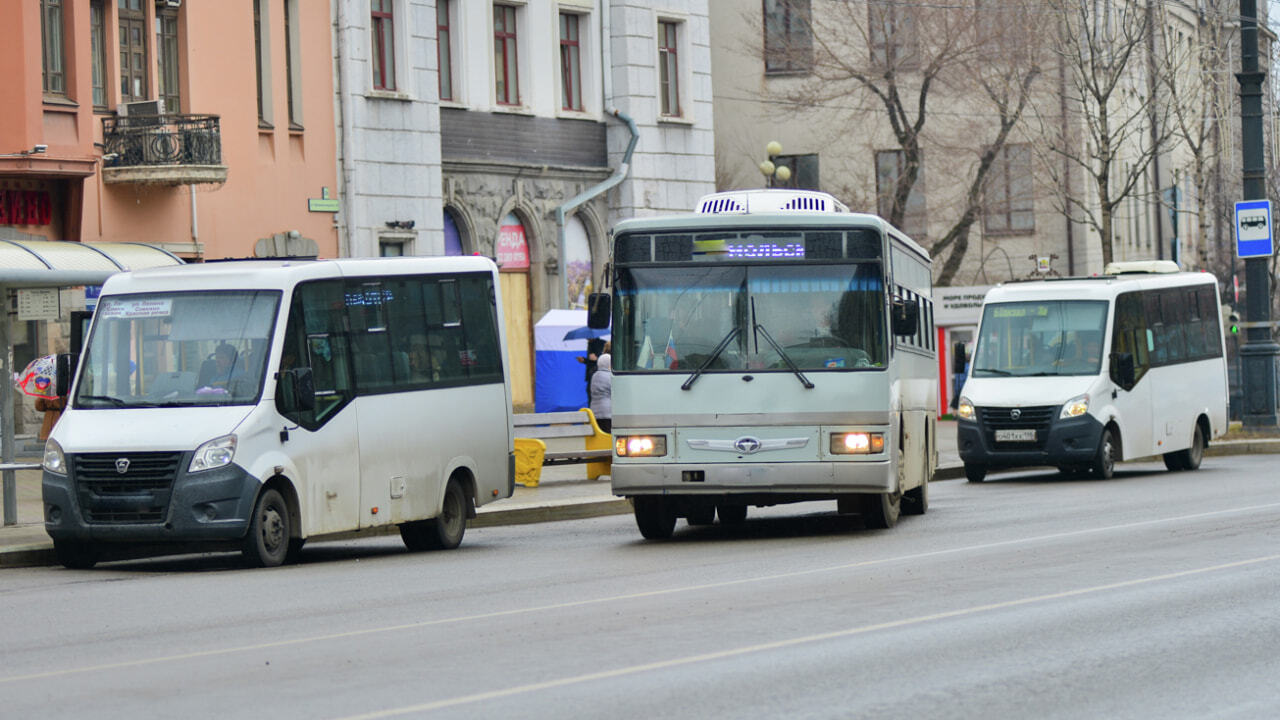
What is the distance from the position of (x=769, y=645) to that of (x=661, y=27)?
3494 centimetres

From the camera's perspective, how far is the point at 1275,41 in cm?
4731

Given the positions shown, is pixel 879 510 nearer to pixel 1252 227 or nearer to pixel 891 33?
pixel 1252 227

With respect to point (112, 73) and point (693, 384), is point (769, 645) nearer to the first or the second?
point (693, 384)

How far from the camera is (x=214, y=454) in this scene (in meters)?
16.4

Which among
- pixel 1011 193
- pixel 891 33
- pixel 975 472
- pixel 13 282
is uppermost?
pixel 891 33

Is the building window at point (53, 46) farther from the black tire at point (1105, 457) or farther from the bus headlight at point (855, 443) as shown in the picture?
the bus headlight at point (855, 443)

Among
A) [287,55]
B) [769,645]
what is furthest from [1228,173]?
[769,645]

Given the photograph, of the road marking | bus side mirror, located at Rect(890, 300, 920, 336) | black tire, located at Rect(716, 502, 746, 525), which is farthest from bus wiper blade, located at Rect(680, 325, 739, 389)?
black tire, located at Rect(716, 502, 746, 525)

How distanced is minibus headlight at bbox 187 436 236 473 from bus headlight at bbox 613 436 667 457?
3.29 metres

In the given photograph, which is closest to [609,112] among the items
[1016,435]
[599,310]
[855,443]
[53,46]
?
[53,46]

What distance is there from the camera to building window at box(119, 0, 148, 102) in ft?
104

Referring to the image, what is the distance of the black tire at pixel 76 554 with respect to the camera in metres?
17.2

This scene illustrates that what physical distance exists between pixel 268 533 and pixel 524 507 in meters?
6.18

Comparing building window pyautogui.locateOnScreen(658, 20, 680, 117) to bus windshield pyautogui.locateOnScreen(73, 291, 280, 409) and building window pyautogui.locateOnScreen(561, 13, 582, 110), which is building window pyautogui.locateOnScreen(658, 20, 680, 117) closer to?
Result: building window pyautogui.locateOnScreen(561, 13, 582, 110)
